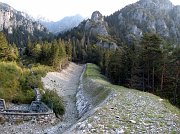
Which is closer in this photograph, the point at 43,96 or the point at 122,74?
the point at 43,96

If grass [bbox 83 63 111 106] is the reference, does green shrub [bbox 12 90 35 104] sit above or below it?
below

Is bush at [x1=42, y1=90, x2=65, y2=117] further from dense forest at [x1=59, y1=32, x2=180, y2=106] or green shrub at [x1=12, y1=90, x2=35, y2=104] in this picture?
dense forest at [x1=59, y1=32, x2=180, y2=106]

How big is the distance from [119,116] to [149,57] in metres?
35.3

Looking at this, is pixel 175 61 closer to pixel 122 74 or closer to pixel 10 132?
pixel 122 74

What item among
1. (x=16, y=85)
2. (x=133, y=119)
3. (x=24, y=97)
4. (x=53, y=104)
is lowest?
(x=24, y=97)

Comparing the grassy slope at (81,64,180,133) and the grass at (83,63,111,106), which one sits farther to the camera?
the grass at (83,63,111,106)

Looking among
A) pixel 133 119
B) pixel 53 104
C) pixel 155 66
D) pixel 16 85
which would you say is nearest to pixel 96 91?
pixel 53 104

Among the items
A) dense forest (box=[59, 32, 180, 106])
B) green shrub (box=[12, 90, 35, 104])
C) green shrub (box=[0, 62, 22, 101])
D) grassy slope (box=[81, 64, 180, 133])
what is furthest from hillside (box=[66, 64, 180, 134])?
green shrub (box=[0, 62, 22, 101])

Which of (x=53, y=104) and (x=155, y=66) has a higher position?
(x=155, y=66)

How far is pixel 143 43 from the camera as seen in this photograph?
187 feet

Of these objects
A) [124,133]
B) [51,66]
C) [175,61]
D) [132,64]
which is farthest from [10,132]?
[51,66]

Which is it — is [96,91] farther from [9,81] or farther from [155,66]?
[9,81]

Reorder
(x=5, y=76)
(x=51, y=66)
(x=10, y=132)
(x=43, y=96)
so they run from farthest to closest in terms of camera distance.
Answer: (x=51, y=66), (x=5, y=76), (x=43, y=96), (x=10, y=132)

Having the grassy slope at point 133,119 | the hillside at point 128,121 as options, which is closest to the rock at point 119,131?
the hillside at point 128,121
